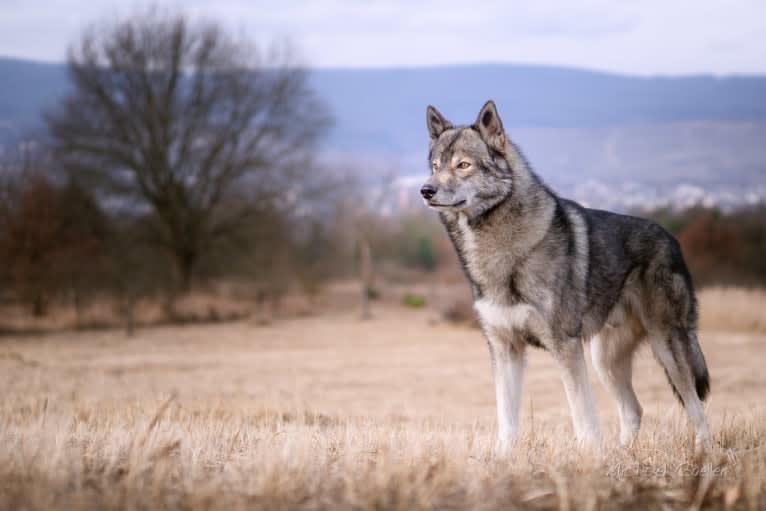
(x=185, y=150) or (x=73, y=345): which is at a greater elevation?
(x=185, y=150)

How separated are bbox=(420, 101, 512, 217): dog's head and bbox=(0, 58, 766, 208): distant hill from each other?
100 feet

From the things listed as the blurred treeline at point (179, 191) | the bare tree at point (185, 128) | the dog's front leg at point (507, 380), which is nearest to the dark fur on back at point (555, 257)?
the dog's front leg at point (507, 380)

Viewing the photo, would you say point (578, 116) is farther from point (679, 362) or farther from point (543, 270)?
point (543, 270)

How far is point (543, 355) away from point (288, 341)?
9842 mm

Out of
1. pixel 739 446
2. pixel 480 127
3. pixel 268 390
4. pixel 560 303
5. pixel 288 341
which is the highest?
pixel 480 127

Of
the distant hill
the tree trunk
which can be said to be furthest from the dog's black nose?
the distant hill

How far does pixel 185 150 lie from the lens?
32.1 m

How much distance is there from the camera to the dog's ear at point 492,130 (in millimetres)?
5863

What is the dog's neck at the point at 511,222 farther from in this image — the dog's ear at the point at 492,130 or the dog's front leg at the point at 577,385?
the dog's front leg at the point at 577,385

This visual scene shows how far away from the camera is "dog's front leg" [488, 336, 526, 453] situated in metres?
5.80

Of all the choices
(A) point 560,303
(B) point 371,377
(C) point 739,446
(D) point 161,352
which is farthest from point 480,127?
(D) point 161,352

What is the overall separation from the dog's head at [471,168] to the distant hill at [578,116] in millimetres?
30535

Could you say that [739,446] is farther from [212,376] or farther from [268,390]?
[212,376]

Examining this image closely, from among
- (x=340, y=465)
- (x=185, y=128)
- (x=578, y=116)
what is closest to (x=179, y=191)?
(x=185, y=128)
